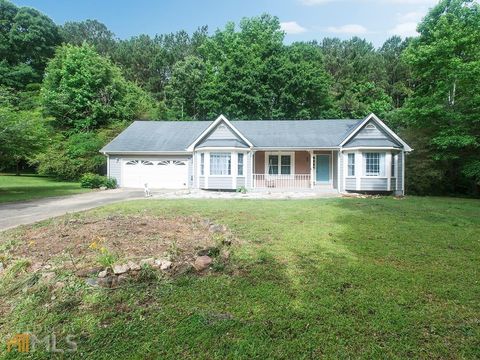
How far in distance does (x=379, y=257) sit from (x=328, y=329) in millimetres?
2810

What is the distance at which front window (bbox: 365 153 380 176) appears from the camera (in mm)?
17781

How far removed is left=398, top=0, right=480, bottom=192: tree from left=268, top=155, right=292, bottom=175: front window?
8518 mm

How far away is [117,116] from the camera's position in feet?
104

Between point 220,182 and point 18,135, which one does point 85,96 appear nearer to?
point 18,135

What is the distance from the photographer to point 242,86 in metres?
33.6

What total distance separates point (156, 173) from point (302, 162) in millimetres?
10785

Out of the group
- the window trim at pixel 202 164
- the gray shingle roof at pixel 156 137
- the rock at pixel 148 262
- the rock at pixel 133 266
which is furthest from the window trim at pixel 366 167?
the rock at pixel 133 266

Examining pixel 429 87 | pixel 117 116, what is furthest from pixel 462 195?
pixel 117 116

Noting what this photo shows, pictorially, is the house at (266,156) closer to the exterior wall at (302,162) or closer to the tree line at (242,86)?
the exterior wall at (302,162)

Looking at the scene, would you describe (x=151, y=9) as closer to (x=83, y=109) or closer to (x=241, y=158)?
(x=241, y=158)

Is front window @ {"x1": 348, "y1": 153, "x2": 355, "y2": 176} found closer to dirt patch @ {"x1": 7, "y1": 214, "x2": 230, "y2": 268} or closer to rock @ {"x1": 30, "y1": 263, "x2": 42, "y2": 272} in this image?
dirt patch @ {"x1": 7, "y1": 214, "x2": 230, "y2": 268}

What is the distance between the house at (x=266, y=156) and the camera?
706 inches

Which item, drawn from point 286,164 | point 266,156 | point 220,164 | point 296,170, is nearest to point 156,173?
point 220,164

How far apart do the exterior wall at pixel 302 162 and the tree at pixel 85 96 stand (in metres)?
20.0
